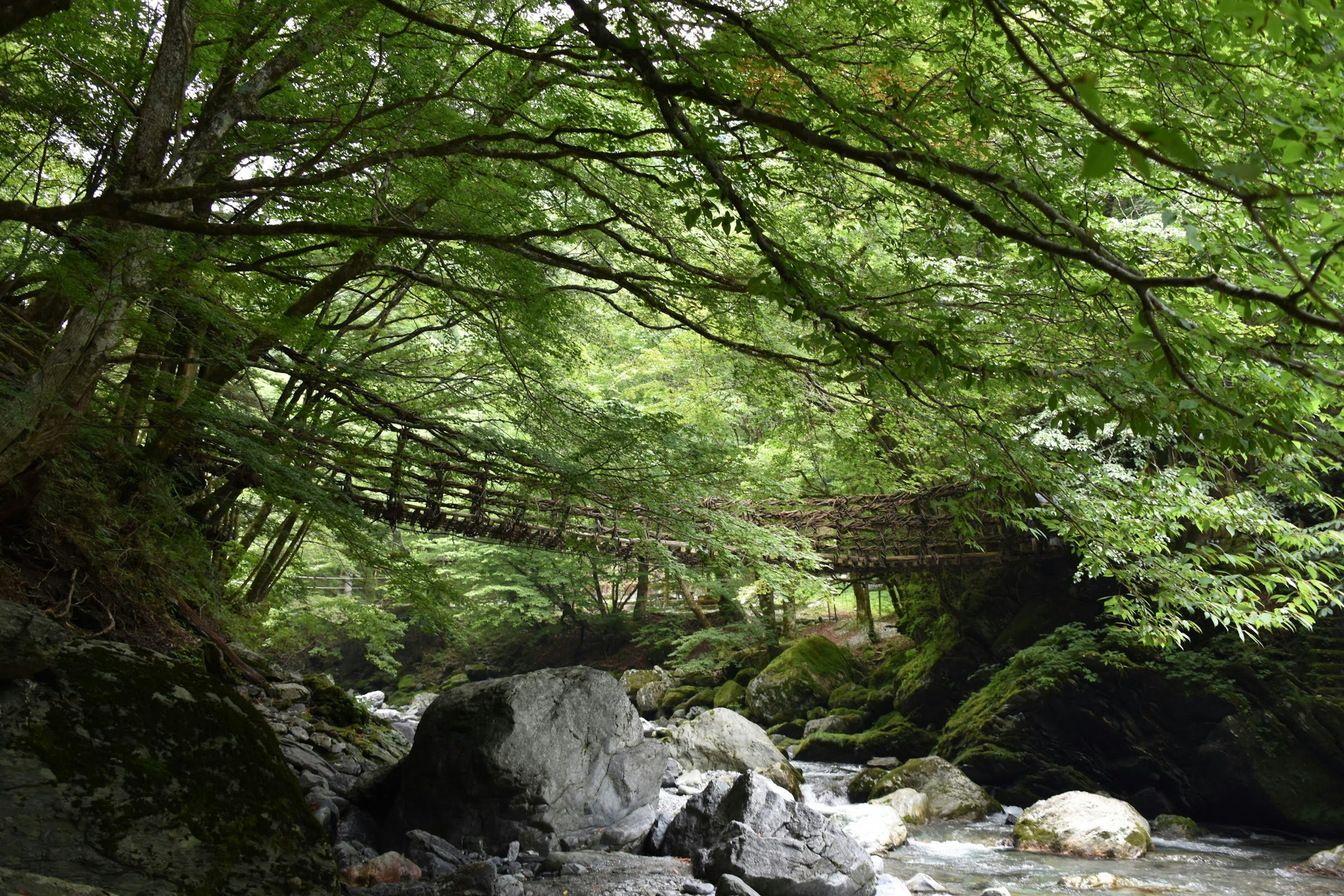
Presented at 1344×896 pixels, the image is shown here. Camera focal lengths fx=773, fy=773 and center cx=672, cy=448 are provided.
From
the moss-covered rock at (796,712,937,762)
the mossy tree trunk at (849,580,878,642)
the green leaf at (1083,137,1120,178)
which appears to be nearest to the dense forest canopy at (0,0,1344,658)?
the green leaf at (1083,137,1120,178)

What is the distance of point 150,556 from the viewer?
4480 mm

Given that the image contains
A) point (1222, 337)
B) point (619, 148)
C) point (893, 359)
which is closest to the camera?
point (1222, 337)

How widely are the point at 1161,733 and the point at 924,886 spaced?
13.4 ft

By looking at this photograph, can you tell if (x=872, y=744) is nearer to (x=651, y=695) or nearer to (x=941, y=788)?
(x=941, y=788)

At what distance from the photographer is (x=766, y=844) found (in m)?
4.57

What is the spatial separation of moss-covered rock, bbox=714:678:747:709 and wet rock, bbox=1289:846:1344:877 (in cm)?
701

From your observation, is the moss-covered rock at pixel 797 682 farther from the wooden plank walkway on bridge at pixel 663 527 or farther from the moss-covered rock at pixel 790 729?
the wooden plank walkway on bridge at pixel 663 527

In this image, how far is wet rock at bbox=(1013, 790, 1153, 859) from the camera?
5.91 metres

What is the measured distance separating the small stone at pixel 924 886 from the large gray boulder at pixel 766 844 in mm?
469

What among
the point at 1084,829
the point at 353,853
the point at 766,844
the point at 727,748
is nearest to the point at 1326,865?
the point at 1084,829

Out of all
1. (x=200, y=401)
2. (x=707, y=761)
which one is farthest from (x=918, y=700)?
(x=200, y=401)

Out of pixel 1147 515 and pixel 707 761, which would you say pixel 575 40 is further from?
pixel 707 761

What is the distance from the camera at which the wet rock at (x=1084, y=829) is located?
19.4 ft

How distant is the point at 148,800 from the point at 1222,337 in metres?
3.05
